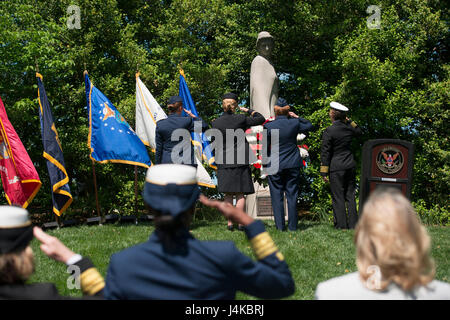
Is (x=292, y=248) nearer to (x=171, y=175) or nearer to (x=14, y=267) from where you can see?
(x=171, y=175)

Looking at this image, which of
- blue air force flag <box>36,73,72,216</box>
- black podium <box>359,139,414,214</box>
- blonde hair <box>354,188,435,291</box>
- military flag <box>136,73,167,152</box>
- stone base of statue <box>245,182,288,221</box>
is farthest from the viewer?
stone base of statue <box>245,182,288,221</box>

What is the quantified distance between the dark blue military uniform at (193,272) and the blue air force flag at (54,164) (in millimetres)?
6749

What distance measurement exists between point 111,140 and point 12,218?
21.9 feet

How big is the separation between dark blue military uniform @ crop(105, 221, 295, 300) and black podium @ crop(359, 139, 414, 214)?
14.3 ft

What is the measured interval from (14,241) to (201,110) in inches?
513

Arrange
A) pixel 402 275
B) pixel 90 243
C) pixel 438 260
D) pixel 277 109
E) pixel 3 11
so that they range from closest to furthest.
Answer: pixel 402 275 < pixel 438 260 < pixel 90 243 < pixel 277 109 < pixel 3 11

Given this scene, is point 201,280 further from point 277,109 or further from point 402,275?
point 277,109

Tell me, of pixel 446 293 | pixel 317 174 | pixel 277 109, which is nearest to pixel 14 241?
pixel 446 293

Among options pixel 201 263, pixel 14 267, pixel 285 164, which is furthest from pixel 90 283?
pixel 285 164

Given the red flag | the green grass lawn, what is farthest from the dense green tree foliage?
the green grass lawn

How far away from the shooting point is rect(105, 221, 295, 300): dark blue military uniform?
177 cm

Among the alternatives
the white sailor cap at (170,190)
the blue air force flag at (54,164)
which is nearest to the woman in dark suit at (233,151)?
the blue air force flag at (54,164)

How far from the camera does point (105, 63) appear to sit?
1279 centimetres

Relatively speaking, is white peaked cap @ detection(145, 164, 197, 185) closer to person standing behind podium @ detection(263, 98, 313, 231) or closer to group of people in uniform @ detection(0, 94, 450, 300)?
group of people in uniform @ detection(0, 94, 450, 300)
